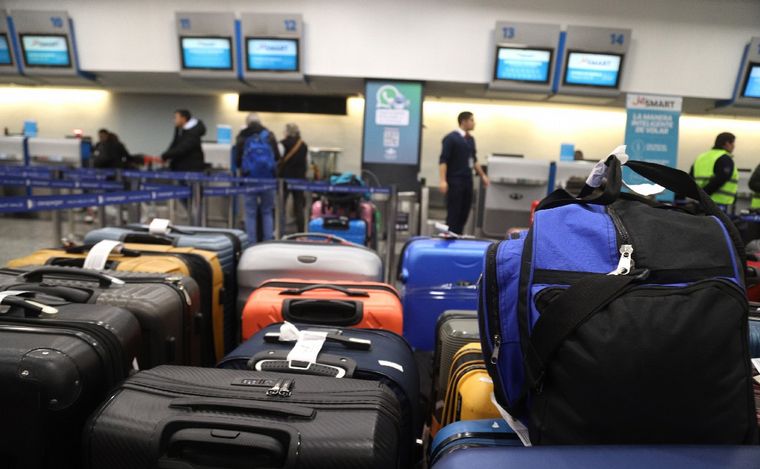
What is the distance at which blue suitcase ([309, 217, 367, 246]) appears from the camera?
15.5 feet

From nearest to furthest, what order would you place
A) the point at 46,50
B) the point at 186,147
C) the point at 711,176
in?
the point at 711,176 < the point at 186,147 < the point at 46,50

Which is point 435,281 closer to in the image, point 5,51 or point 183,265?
point 183,265

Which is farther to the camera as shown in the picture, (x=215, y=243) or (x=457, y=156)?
(x=457, y=156)

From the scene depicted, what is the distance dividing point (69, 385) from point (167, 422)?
0.93ft

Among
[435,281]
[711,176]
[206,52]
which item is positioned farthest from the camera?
[206,52]

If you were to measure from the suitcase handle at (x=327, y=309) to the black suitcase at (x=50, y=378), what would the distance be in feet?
1.71

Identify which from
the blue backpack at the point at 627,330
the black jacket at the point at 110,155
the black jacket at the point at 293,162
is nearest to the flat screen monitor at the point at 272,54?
the black jacket at the point at 293,162

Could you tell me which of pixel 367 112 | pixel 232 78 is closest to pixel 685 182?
pixel 367 112

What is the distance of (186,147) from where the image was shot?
6.17 metres

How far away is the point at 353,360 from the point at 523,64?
7.24m

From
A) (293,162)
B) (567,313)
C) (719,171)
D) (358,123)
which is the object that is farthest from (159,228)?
(358,123)

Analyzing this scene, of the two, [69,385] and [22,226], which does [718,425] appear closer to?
[69,385]

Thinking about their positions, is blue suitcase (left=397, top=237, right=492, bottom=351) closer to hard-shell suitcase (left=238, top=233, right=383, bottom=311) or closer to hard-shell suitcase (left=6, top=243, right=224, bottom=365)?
hard-shell suitcase (left=238, top=233, right=383, bottom=311)

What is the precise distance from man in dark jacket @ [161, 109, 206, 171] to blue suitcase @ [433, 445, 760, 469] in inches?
248
